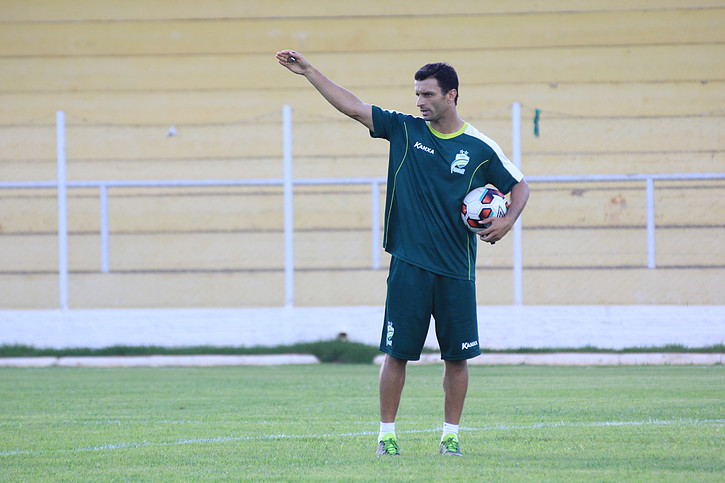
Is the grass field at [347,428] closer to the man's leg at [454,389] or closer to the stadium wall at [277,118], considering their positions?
the man's leg at [454,389]

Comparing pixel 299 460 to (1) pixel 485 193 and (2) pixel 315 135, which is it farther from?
(2) pixel 315 135

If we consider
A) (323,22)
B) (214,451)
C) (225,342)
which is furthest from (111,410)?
(323,22)

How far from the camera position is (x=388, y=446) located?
15.3ft

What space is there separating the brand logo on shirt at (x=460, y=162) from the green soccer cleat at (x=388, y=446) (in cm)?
127

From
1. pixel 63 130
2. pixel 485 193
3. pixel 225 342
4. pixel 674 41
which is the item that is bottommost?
pixel 225 342

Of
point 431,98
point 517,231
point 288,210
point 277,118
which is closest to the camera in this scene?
point 431,98

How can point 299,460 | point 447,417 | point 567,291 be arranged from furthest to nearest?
point 567,291, point 447,417, point 299,460

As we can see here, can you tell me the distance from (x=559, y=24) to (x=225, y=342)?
19.4 feet

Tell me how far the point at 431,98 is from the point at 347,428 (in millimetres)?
1962

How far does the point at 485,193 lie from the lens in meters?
4.88

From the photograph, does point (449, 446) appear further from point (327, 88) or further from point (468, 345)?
point (327, 88)

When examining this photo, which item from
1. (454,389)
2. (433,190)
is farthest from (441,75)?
(454,389)

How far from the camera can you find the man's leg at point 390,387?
4.77m

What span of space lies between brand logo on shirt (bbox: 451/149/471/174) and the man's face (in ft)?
0.72
